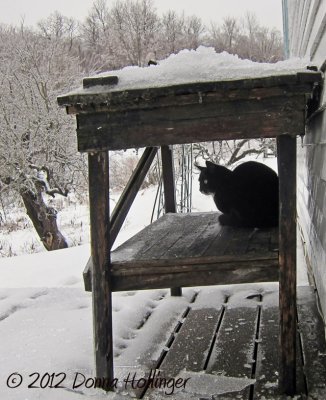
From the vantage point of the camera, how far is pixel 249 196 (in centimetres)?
289

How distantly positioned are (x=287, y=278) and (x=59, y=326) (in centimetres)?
162

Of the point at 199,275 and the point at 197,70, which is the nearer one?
the point at 197,70

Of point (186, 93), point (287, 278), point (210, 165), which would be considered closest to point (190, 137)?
point (186, 93)

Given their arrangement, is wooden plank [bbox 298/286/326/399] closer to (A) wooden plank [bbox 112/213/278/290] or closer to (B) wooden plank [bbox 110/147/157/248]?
(A) wooden plank [bbox 112/213/278/290]

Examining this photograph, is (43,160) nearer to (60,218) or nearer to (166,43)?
(60,218)

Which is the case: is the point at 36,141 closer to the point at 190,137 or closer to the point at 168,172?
the point at 168,172

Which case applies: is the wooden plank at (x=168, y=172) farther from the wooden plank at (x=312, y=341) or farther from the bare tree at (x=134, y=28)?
the bare tree at (x=134, y=28)

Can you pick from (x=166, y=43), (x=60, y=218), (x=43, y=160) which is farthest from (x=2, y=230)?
(x=166, y=43)

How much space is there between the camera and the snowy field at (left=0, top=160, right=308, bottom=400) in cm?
231

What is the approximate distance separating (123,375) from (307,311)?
4.08ft

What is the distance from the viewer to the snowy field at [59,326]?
7.57ft

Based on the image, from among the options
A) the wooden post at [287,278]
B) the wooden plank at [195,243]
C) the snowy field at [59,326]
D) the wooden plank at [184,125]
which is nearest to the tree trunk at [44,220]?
the snowy field at [59,326]

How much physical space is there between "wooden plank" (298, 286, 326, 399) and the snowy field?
46cm

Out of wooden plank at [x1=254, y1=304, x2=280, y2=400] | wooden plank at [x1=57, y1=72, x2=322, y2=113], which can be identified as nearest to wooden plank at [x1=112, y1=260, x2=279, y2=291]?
wooden plank at [x1=254, y1=304, x2=280, y2=400]
